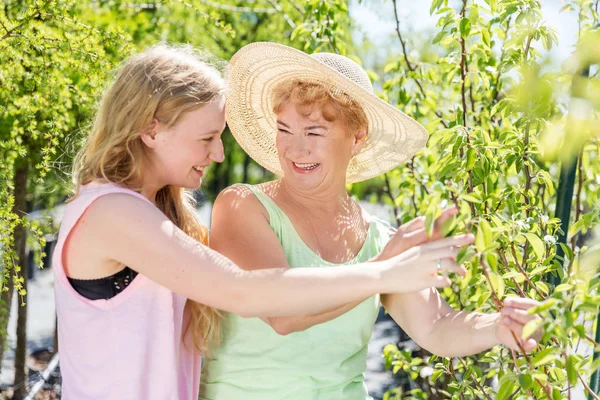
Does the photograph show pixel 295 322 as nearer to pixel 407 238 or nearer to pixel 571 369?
pixel 407 238

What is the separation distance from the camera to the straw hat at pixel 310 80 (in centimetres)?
224

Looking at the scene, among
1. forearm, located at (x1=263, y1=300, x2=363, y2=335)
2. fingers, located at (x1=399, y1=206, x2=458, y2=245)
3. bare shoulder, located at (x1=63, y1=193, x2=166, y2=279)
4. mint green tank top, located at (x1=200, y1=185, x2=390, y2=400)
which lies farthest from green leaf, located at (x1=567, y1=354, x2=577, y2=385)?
bare shoulder, located at (x1=63, y1=193, x2=166, y2=279)

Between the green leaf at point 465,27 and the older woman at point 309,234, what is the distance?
30 centimetres

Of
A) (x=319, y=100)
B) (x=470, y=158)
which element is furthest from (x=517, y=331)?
(x=319, y=100)

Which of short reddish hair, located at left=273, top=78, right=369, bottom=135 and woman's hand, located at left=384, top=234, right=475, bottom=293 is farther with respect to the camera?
short reddish hair, located at left=273, top=78, right=369, bottom=135

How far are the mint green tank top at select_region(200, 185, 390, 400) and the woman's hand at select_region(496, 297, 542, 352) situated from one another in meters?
0.56

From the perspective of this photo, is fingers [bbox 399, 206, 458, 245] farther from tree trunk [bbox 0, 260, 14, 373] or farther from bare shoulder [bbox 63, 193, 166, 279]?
→ tree trunk [bbox 0, 260, 14, 373]

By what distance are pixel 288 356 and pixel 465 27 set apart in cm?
106

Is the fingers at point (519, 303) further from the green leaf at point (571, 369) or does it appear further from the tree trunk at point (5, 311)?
the tree trunk at point (5, 311)

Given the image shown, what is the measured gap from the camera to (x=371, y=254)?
7.64 feet

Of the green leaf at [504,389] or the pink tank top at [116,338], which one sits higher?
→ the green leaf at [504,389]

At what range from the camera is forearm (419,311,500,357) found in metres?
1.86

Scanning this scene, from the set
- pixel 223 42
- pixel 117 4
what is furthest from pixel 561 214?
pixel 223 42

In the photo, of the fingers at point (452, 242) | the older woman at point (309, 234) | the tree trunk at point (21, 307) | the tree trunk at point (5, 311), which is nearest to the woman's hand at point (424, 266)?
the fingers at point (452, 242)
